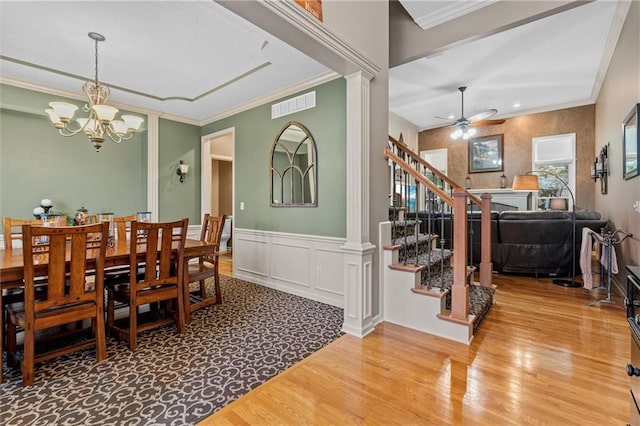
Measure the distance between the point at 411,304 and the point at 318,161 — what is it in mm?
1981

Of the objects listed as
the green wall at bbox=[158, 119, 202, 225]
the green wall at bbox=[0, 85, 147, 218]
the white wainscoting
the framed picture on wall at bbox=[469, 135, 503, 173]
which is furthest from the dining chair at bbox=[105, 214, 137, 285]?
the framed picture on wall at bbox=[469, 135, 503, 173]

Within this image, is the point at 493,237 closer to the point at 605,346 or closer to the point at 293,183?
the point at 605,346

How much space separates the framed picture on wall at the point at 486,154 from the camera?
748 centimetres

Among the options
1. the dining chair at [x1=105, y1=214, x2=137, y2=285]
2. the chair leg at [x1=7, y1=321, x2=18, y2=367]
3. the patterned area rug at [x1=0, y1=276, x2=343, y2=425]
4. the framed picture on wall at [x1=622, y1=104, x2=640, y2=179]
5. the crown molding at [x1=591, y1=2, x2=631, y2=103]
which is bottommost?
the patterned area rug at [x1=0, y1=276, x2=343, y2=425]

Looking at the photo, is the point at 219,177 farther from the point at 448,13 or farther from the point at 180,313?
the point at 448,13

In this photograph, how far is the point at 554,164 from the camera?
270 inches

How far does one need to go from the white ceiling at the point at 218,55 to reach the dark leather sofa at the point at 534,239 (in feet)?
7.48

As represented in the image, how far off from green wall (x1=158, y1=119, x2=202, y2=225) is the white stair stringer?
3966 millimetres

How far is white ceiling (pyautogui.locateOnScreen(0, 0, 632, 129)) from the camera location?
2.61 m

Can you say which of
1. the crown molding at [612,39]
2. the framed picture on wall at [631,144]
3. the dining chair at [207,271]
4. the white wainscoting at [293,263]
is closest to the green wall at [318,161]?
the white wainscoting at [293,263]

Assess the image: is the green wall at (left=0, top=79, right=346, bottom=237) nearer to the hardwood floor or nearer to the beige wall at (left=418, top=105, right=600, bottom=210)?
the hardwood floor

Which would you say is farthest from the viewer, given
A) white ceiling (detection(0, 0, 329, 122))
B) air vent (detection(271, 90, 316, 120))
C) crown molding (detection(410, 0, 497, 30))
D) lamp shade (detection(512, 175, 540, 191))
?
lamp shade (detection(512, 175, 540, 191))

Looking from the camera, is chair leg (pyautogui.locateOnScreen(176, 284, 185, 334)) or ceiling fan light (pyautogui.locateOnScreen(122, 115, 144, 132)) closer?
chair leg (pyautogui.locateOnScreen(176, 284, 185, 334))

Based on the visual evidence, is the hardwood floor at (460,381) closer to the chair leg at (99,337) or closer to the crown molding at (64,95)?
the chair leg at (99,337)
